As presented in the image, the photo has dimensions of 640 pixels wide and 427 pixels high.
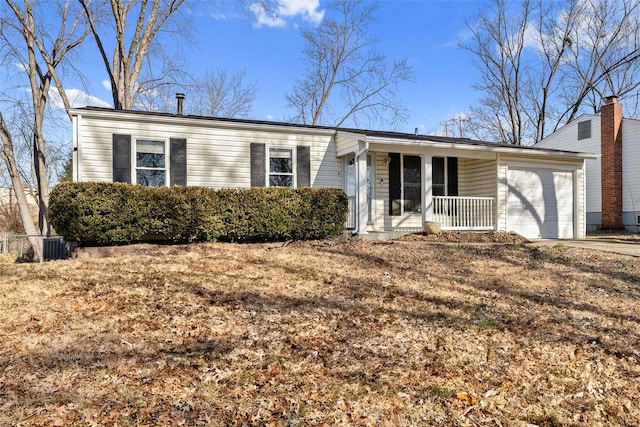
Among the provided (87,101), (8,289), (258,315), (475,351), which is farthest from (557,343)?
(87,101)

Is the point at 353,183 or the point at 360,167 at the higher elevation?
the point at 360,167

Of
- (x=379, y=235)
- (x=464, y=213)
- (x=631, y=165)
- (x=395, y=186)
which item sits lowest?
(x=379, y=235)

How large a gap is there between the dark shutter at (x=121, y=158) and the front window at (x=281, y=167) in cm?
320

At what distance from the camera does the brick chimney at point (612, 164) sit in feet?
53.2

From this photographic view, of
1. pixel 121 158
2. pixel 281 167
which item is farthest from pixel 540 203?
pixel 121 158

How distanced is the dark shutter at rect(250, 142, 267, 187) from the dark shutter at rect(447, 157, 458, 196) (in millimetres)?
5536

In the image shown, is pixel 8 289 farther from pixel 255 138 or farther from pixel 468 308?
pixel 255 138

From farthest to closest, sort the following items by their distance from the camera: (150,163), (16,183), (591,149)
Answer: (591,149)
(16,183)
(150,163)

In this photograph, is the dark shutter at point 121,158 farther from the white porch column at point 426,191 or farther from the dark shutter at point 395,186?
the white porch column at point 426,191

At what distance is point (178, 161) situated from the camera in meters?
9.53

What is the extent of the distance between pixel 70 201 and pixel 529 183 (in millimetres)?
11797

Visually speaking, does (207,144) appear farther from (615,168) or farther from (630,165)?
(630,165)

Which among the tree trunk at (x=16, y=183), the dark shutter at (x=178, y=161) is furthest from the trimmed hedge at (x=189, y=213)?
the tree trunk at (x=16, y=183)

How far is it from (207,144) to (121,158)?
6.15ft
